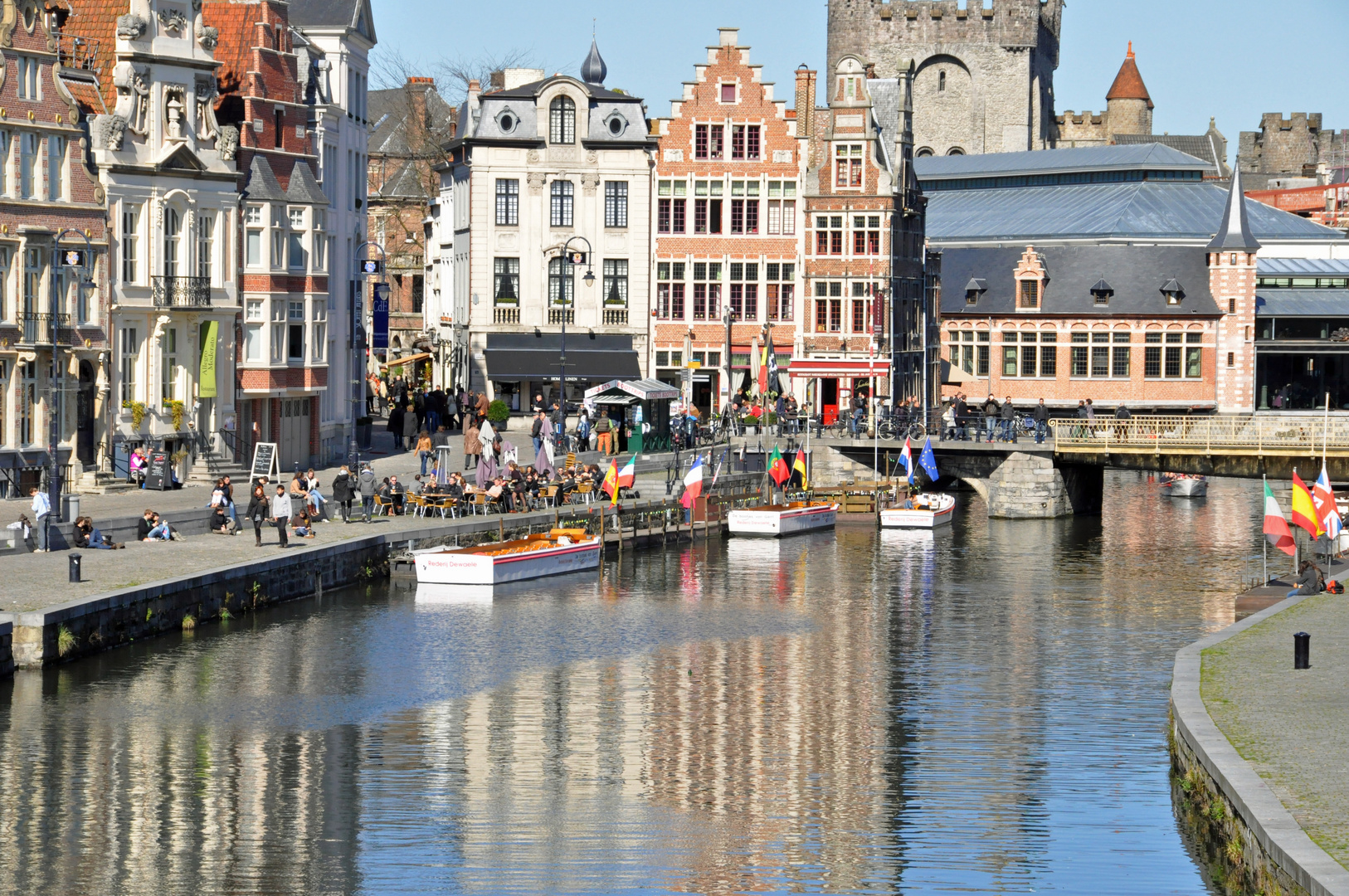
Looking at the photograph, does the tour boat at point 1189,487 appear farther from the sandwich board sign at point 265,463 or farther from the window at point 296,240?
the sandwich board sign at point 265,463

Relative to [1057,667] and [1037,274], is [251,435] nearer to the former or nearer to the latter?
[1057,667]

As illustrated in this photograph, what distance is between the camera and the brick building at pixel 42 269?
2127 inches

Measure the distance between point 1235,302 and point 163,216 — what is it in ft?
163

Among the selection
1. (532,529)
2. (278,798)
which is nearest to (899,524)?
(532,529)

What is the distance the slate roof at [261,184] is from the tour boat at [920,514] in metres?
22.2

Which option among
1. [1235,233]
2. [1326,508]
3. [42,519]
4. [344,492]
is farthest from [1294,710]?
[1235,233]

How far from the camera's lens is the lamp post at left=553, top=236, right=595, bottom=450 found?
71.9 m

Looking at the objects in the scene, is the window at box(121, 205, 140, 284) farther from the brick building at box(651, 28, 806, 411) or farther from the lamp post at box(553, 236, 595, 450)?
the brick building at box(651, 28, 806, 411)

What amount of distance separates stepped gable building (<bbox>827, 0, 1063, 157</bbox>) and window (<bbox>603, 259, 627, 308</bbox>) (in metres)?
53.9

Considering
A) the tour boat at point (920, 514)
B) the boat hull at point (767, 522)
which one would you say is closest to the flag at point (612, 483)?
the boat hull at point (767, 522)

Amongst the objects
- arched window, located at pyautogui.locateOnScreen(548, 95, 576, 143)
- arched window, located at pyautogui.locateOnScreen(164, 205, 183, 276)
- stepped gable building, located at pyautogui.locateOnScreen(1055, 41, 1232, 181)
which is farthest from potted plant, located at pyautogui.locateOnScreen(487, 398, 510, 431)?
stepped gable building, located at pyautogui.locateOnScreen(1055, 41, 1232, 181)

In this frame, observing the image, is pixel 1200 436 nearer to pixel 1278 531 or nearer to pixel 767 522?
pixel 767 522

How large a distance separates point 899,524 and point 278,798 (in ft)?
136

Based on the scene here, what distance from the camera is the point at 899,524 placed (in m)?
69.1
